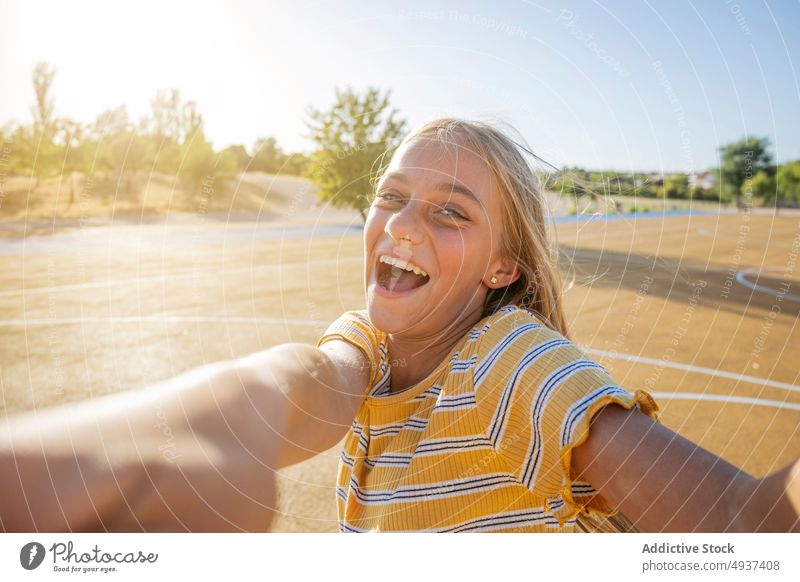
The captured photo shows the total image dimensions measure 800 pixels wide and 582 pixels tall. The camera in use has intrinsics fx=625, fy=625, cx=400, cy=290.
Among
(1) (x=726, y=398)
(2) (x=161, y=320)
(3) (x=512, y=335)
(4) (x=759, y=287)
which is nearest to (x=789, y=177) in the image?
(1) (x=726, y=398)

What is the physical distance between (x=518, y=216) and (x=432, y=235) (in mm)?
262

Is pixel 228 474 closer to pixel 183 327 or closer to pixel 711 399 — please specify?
pixel 711 399

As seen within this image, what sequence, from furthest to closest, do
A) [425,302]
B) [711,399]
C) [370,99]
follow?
[711,399] < [370,99] < [425,302]

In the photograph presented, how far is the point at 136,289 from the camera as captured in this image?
21.9 feet

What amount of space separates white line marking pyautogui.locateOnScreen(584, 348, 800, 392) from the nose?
2.46 m

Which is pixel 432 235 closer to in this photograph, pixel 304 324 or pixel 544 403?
pixel 544 403

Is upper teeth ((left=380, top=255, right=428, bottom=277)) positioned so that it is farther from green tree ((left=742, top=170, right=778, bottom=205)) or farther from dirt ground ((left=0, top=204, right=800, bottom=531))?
green tree ((left=742, top=170, right=778, bottom=205))

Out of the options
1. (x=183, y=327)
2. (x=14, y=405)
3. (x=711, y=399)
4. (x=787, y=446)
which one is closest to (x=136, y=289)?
(x=183, y=327)

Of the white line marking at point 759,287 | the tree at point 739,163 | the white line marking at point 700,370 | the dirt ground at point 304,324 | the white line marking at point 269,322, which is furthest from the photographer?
the white line marking at point 759,287

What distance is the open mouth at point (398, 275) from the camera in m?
1.46

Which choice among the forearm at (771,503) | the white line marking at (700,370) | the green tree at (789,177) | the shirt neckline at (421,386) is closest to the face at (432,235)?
the shirt neckline at (421,386)

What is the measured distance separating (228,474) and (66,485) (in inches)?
7.1

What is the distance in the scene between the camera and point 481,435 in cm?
119

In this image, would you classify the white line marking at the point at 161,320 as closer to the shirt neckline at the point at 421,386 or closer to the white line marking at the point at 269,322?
the white line marking at the point at 269,322
